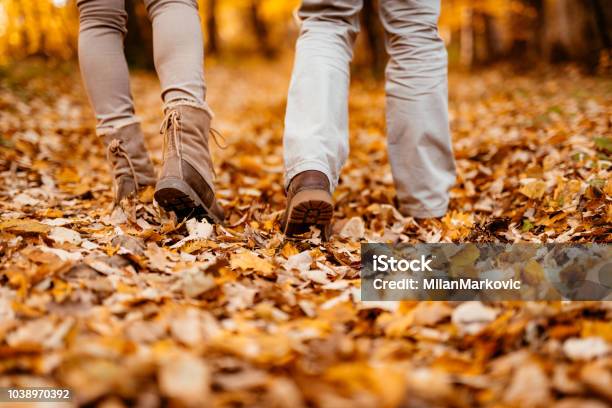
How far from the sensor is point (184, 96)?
5.82ft

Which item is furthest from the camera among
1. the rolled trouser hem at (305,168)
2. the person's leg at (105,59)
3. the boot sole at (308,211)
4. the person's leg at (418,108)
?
the person's leg at (418,108)

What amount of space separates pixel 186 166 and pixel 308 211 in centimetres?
45

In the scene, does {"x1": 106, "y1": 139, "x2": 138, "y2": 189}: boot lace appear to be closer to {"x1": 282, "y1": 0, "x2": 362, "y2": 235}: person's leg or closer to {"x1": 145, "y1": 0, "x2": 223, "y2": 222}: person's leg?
{"x1": 145, "y1": 0, "x2": 223, "y2": 222}: person's leg

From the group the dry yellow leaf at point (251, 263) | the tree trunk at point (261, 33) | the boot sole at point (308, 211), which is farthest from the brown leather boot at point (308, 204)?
the tree trunk at point (261, 33)

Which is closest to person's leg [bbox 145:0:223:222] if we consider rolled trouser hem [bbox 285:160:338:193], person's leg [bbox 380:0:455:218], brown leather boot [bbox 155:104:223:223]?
brown leather boot [bbox 155:104:223:223]

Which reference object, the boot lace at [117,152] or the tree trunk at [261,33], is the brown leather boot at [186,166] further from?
the tree trunk at [261,33]

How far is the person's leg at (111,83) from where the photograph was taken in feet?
5.98

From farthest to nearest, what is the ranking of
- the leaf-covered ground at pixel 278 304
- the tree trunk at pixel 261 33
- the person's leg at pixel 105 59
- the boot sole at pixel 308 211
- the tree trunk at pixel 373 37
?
1. the tree trunk at pixel 261 33
2. the tree trunk at pixel 373 37
3. the person's leg at pixel 105 59
4. the boot sole at pixel 308 211
5. the leaf-covered ground at pixel 278 304

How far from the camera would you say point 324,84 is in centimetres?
180

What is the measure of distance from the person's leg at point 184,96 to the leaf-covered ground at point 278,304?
0.15 metres

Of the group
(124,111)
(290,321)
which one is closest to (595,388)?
(290,321)

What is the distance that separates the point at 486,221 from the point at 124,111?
1423 mm

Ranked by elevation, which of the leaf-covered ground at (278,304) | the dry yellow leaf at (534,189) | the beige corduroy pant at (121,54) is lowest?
the leaf-covered ground at (278,304)

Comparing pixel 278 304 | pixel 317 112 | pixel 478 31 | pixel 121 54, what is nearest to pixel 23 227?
pixel 121 54
